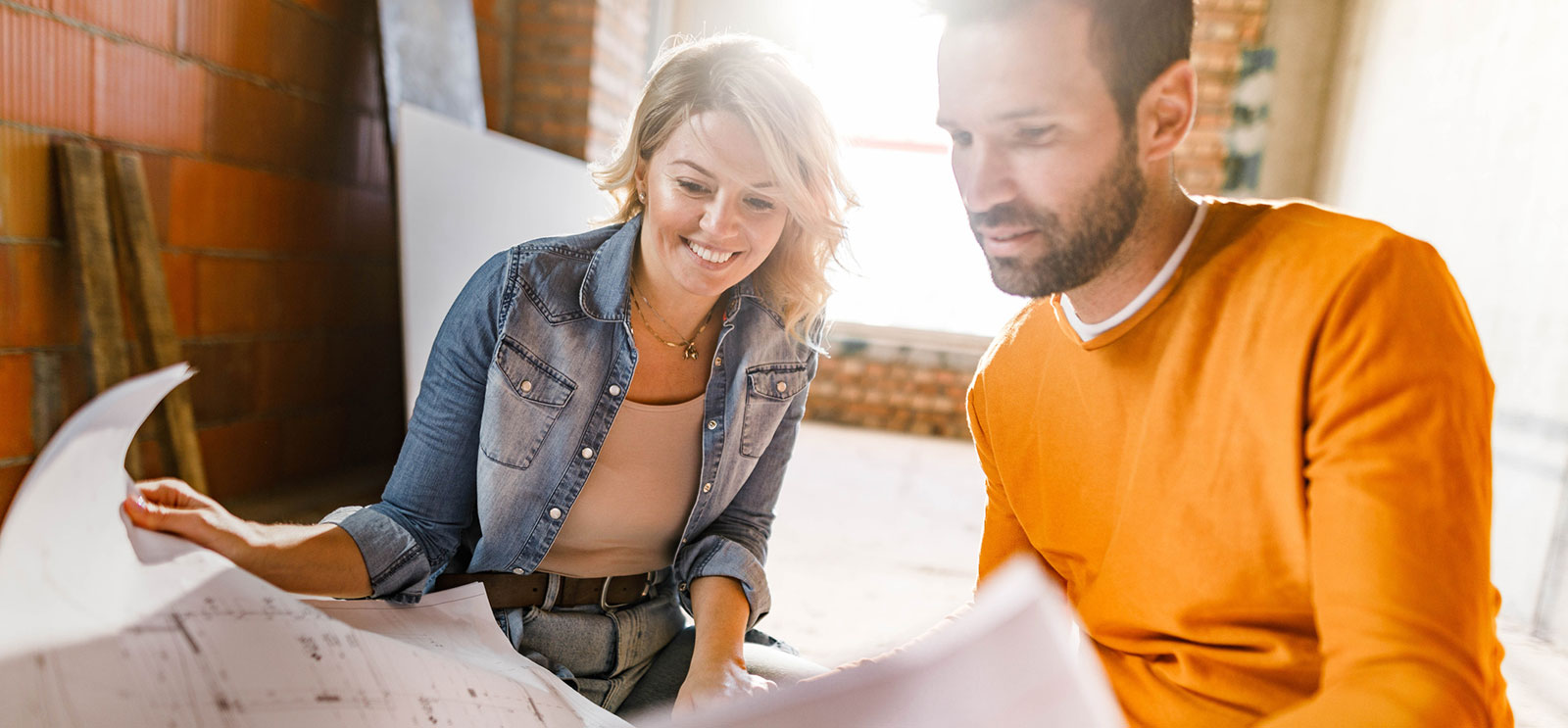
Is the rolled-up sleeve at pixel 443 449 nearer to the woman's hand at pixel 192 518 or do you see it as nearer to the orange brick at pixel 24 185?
the woman's hand at pixel 192 518

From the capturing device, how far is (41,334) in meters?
1.85

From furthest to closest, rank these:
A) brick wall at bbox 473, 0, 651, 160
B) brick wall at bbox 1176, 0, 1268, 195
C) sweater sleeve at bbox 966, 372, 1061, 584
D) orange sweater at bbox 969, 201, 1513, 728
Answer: brick wall at bbox 1176, 0, 1268, 195, brick wall at bbox 473, 0, 651, 160, sweater sleeve at bbox 966, 372, 1061, 584, orange sweater at bbox 969, 201, 1513, 728

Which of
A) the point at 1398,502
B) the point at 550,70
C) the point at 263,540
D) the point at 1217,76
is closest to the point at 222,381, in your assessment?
the point at 550,70

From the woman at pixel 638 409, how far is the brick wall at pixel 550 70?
9.38 ft

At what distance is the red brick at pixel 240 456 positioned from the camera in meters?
2.27

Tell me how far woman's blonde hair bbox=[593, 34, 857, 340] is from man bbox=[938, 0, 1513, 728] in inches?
8.4

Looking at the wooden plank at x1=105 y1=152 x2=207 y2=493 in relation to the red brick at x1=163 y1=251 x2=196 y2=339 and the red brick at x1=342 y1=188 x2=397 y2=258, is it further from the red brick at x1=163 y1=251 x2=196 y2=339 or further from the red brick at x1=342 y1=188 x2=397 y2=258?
the red brick at x1=342 y1=188 x2=397 y2=258

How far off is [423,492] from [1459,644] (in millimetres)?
659

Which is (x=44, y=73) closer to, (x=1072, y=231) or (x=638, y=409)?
(x=638, y=409)

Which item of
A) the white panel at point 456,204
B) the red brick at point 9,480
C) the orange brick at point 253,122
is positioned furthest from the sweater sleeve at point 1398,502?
the orange brick at point 253,122

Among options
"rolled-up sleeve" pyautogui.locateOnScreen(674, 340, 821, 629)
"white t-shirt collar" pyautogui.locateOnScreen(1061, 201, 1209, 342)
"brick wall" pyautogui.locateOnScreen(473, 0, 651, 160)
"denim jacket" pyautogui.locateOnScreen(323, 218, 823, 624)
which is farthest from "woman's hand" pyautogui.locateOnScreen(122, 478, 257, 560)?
"brick wall" pyautogui.locateOnScreen(473, 0, 651, 160)

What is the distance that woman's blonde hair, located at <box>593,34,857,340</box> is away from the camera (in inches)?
26.4

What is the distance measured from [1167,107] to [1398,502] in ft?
0.66

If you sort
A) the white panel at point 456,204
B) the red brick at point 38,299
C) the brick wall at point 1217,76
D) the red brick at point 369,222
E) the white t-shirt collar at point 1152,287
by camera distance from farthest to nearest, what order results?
the brick wall at point 1217,76, the red brick at point 369,222, the red brick at point 38,299, the white panel at point 456,204, the white t-shirt collar at point 1152,287
